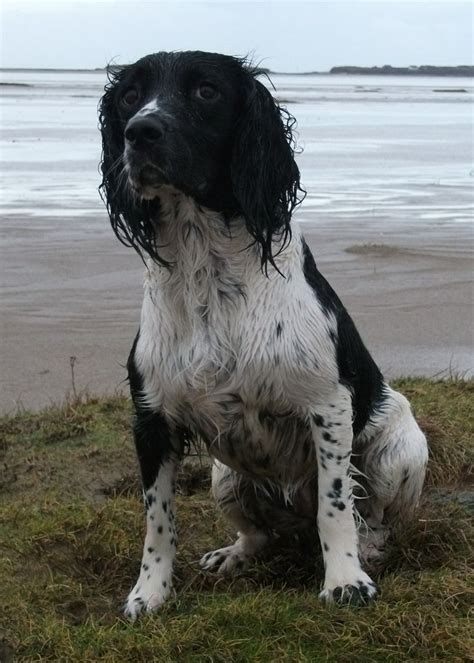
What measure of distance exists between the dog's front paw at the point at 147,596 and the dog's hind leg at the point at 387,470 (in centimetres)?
81

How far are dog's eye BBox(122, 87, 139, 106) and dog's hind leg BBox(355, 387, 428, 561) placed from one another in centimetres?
154

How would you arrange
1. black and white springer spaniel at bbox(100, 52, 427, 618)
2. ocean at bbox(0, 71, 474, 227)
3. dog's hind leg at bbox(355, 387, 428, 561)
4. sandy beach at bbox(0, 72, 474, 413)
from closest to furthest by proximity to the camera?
black and white springer spaniel at bbox(100, 52, 427, 618), dog's hind leg at bbox(355, 387, 428, 561), sandy beach at bbox(0, 72, 474, 413), ocean at bbox(0, 71, 474, 227)

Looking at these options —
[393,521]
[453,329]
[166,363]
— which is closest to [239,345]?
[166,363]

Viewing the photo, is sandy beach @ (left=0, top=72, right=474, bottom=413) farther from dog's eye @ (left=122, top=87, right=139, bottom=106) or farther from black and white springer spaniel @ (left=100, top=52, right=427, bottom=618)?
dog's eye @ (left=122, top=87, right=139, bottom=106)

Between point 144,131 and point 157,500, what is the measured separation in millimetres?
1403

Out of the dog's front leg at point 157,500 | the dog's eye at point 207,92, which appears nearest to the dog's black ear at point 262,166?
the dog's eye at point 207,92

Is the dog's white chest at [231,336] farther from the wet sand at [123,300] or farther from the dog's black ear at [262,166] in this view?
the wet sand at [123,300]

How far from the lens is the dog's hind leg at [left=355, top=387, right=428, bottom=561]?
4184mm

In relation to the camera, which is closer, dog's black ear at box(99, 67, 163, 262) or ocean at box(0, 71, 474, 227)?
dog's black ear at box(99, 67, 163, 262)

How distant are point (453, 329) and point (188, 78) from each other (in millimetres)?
5058

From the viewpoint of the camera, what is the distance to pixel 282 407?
3.69 metres

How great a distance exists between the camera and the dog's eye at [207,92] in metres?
3.52

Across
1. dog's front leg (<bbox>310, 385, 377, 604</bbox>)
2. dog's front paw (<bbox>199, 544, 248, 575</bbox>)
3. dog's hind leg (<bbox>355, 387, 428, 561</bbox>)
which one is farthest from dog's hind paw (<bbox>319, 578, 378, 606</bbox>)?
dog's front paw (<bbox>199, 544, 248, 575</bbox>)

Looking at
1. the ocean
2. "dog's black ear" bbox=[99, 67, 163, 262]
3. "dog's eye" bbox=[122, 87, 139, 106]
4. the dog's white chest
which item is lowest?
the ocean
